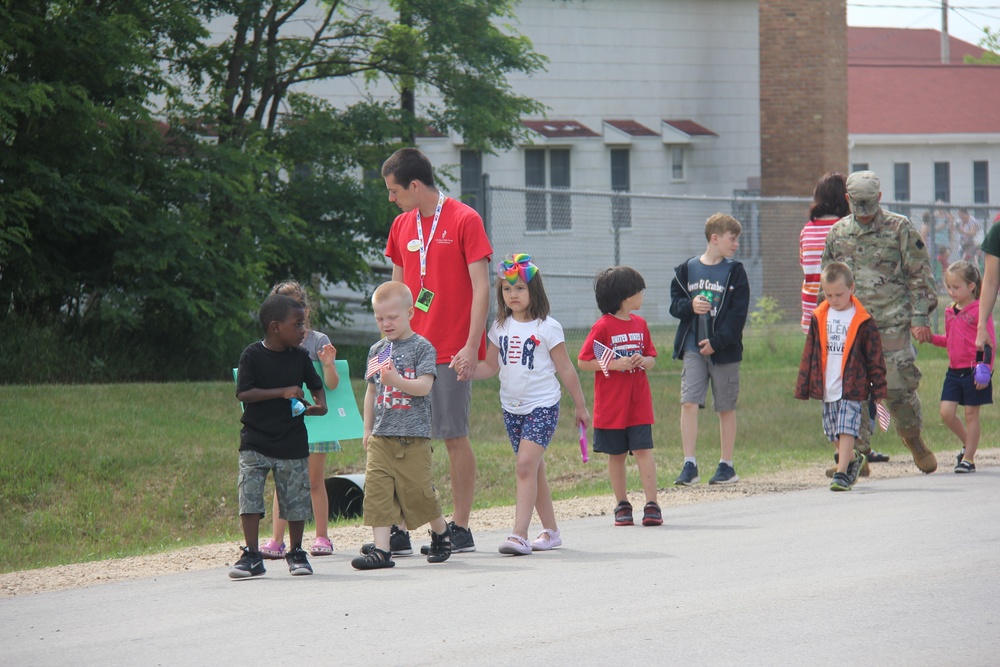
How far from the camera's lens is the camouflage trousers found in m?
9.67

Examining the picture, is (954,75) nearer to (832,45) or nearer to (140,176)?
(832,45)

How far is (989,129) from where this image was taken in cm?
4275

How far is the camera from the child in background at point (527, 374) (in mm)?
7008

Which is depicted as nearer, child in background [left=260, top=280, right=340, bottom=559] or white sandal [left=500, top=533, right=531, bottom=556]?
white sandal [left=500, top=533, right=531, bottom=556]

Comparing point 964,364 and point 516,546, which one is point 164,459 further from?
point 964,364

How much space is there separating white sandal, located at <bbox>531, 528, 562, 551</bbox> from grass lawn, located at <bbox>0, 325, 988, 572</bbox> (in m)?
2.39

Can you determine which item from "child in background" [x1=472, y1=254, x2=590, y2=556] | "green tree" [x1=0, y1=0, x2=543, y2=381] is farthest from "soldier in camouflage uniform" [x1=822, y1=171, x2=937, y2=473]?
"green tree" [x1=0, y1=0, x2=543, y2=381]

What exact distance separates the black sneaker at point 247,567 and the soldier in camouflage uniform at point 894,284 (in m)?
5.26

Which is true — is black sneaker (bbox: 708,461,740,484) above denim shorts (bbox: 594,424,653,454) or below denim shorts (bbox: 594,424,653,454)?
below

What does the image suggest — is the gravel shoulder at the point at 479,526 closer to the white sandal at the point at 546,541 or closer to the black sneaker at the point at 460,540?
the black sneaker at the point at 460,540

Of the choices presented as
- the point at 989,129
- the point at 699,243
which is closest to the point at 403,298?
the point at 699,243

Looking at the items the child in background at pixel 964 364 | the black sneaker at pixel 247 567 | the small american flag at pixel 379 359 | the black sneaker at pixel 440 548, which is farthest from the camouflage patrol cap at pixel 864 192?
the black sneaker at pixel 247 567

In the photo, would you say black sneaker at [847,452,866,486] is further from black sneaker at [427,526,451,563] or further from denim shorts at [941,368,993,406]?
black sneaker at [427,526,451,563]

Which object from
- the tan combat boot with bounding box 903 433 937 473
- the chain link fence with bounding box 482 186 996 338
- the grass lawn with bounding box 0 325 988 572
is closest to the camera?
the tan combat boot with bounding box 903 433 937 473
